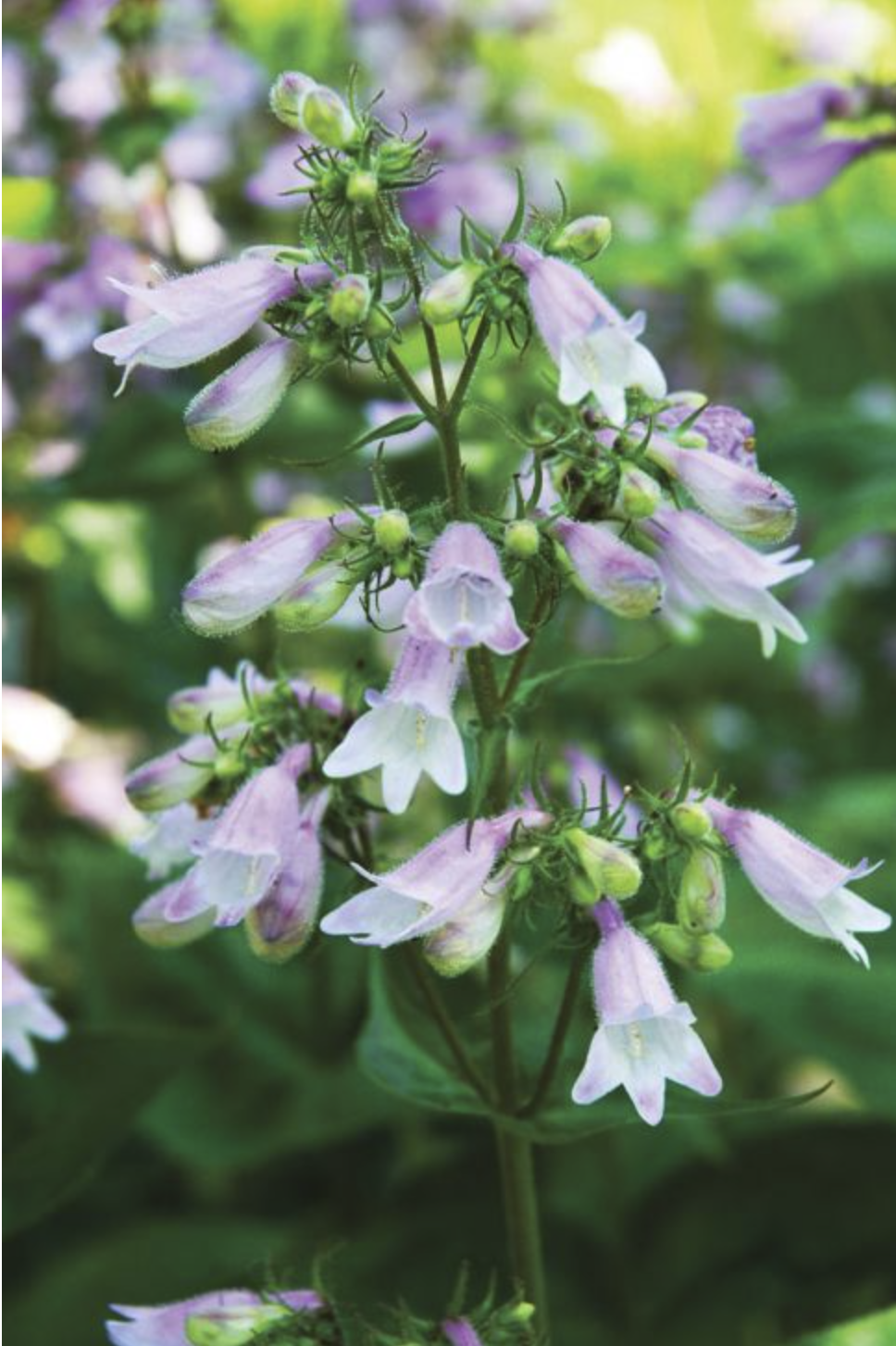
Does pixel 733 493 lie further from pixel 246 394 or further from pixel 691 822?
pixel 246 394

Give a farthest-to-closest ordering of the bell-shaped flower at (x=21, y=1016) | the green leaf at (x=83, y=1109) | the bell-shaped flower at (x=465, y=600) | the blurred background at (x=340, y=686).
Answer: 1. the blurred background at (x=340, y=686)
2. the green leaf at (x=83, y=1109)
3. the bell-shaped flower at (x=21, y=1016)
4. the bell-shaped flower at (x=465, y=600)

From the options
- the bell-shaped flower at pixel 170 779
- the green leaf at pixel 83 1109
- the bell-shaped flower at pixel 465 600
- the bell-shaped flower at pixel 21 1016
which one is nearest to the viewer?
the bell-shaped flower at pixel 465 600

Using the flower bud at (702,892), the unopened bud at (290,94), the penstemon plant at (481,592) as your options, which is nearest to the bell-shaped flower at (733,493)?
the penstemon plant at (481,592)

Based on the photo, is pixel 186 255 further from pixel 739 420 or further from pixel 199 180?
pixel 739 420

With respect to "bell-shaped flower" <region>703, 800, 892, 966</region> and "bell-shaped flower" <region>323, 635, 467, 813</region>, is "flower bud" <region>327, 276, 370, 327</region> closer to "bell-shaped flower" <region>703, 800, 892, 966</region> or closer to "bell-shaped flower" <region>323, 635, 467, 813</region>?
"bell-shaped flower" <region>323, 635, 467, 813</region>

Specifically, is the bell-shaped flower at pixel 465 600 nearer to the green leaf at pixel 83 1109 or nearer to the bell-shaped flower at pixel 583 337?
the bell-shaped flower at pixel 583 337

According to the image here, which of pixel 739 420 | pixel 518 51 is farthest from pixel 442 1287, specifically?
pixel 518 51
